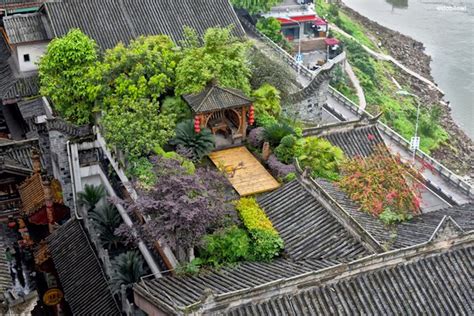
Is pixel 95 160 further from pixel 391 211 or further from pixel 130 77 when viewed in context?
pixel 391 211

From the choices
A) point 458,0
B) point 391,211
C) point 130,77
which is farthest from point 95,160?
point 458,0

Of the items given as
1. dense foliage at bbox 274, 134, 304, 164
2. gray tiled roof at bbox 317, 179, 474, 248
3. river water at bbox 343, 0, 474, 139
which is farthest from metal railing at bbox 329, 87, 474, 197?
river water at bbox 343, 0, 474, 139

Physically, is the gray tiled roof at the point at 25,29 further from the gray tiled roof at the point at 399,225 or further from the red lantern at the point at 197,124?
the gray tiled roof at the point at 399,225

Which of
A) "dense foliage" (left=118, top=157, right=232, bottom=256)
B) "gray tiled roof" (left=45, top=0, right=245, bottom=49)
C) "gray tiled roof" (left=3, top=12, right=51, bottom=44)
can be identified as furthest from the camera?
"gray tiled roof" (left=45, top=0, right=245, bottom=49)

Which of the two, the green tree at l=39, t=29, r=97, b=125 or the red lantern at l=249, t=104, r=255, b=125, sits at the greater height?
the green tree at l=39, t=29, r=97, b=125

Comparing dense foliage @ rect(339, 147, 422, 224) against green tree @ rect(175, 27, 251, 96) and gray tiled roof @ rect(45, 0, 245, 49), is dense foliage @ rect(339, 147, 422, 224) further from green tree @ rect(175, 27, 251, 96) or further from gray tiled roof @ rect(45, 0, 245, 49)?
gray tiled roof @ rect(45, 0, 245, 49)

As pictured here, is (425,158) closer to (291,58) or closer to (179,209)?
(291,58)
